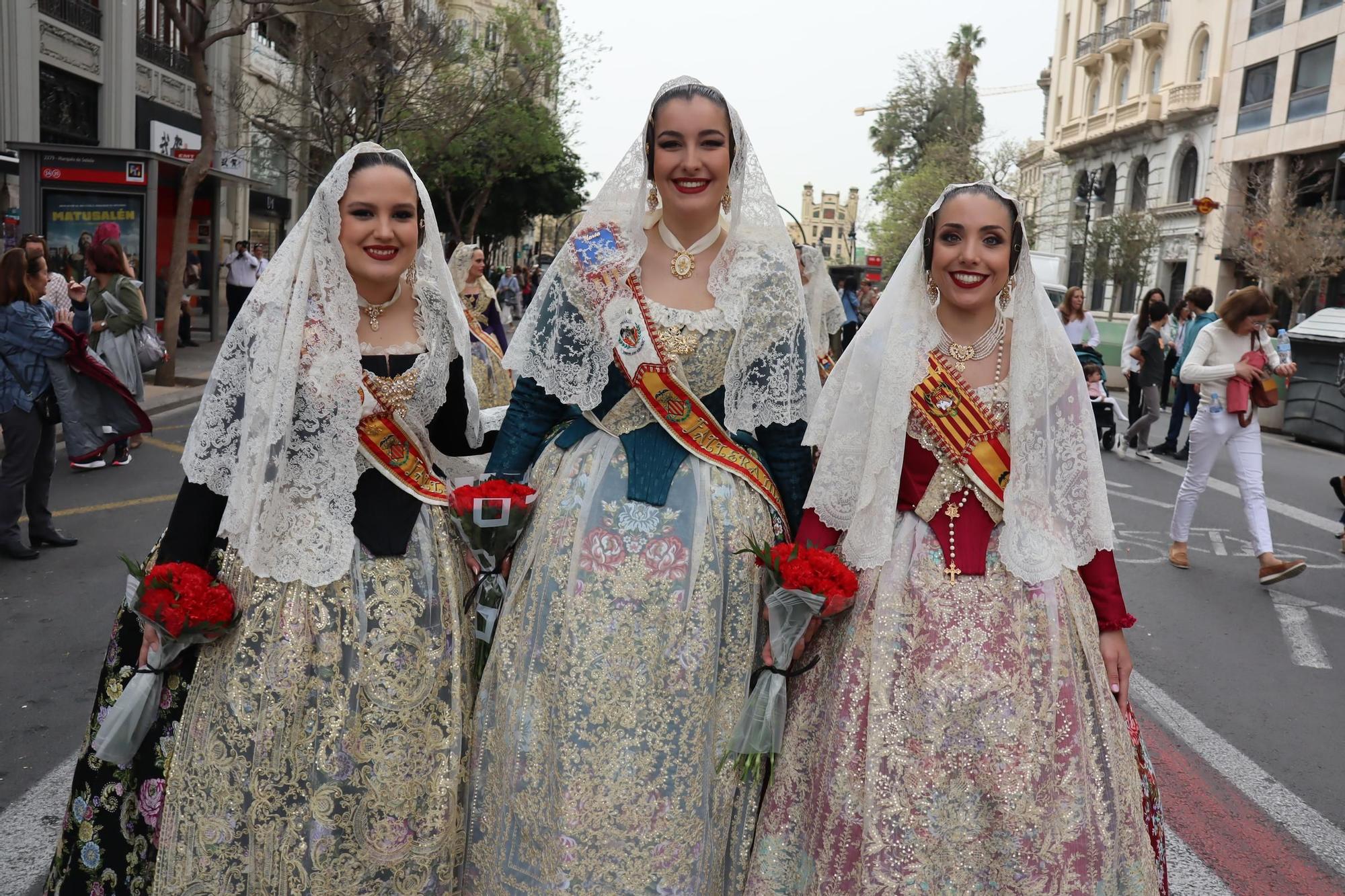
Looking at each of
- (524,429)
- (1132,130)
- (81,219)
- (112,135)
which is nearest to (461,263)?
(524,429)

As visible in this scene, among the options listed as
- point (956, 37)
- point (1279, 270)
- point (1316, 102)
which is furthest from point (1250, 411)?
point (956, 37)

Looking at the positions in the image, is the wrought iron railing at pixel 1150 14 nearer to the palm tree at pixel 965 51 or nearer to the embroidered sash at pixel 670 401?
the palm tree at pixel 965 51

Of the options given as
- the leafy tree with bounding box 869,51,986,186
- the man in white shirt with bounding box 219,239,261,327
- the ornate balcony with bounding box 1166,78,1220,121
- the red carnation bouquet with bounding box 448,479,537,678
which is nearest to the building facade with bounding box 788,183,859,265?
the leafy tree with bounding box 869,51,986,186

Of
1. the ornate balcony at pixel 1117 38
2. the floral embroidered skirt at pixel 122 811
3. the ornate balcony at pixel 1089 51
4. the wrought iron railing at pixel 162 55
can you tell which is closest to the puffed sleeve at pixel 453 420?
the floral embroidered skirt at pixel 122 811

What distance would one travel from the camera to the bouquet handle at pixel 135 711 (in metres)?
2.52

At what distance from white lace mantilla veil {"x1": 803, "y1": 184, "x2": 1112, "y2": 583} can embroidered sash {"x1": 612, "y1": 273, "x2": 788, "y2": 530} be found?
23 cm

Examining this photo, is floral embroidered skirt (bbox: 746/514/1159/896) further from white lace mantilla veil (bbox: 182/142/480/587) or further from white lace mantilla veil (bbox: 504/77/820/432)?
white lace mantilla veil (bbox: 182/142/480/587)

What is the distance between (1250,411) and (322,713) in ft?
22.2

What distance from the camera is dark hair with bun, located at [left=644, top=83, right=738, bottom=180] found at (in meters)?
2.87

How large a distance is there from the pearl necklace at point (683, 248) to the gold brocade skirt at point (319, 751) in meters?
1.08

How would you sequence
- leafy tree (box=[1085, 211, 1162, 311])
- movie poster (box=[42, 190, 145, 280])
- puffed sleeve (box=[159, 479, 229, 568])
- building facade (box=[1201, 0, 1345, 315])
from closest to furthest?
puffed sleeve (box=[159, 479, 229, 568]) → movie poster (box=[42, 190, 145, 280]) → building facade (box=[1201, 0, 1345, 315]) → leafy tree (box=[1085, 211, 1162, 311])

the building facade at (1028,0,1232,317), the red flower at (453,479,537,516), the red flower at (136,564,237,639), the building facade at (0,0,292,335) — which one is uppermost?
the building facade at (1028,0,1232,317)

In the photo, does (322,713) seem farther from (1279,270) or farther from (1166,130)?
(1166,130)

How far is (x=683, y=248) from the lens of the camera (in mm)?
2988
